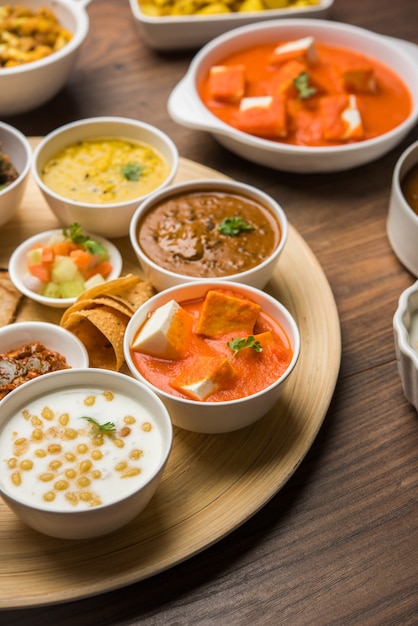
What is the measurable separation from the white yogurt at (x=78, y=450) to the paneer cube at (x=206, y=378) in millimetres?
171

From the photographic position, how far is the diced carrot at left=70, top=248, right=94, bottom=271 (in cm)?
330

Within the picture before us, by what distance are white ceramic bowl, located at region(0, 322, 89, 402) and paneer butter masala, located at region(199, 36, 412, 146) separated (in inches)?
62.3

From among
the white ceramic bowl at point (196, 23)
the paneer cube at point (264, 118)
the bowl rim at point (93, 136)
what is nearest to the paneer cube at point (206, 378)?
the bowl rim at point (93, 136)

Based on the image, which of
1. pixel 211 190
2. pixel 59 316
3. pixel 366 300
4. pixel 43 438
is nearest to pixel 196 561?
pixel 43 438

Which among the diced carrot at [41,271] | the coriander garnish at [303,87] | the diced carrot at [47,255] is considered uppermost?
the diced carrot at [47,255]

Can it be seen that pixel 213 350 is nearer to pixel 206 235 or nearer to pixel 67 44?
pixel 206 235

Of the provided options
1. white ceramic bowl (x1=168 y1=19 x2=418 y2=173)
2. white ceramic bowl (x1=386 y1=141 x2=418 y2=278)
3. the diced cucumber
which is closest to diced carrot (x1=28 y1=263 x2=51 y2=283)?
the diced cucumber

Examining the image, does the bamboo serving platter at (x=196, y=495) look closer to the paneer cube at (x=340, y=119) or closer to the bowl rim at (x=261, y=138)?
the bowl rim at (x=261, y=138)

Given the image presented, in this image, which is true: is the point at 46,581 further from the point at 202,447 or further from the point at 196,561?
the point at 202,447

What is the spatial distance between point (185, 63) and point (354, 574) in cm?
344

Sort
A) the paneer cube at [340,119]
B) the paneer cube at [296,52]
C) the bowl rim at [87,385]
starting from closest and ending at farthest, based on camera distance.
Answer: the bowl rim at [87,385] → the paneer cube at [340,119] → the paneer cube at [296,52]

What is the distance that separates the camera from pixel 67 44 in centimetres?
→ 423

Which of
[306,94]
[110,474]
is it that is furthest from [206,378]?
[306,94]

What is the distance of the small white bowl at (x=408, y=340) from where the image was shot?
273 cm
